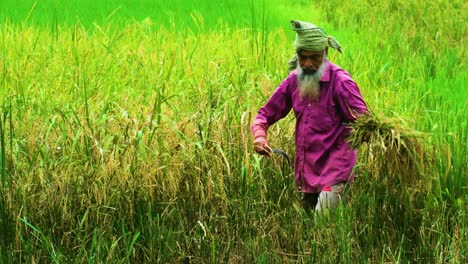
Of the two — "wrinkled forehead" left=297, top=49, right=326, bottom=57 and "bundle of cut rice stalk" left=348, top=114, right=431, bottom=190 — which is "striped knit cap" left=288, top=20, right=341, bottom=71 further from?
"bundle of cut rice stalk" left=348, top=114, right=431, bottom=190

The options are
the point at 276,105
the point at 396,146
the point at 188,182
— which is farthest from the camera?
the point at 188,182

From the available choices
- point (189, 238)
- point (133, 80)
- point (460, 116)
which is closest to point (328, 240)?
point (189, 238)

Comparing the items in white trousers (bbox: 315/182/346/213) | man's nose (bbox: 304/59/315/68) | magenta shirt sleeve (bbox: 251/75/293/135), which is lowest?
white trousers (bbox: 315/182/346/213)

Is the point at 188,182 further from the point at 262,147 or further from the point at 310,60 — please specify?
the point at 310,60

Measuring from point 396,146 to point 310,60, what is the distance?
46cm

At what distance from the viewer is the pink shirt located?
3.31 metres

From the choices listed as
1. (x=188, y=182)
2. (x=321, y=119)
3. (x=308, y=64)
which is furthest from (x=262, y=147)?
(x=188, y=182)

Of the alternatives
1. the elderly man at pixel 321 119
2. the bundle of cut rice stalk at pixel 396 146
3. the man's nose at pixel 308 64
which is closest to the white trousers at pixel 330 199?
the elderly man at pixel 321 119

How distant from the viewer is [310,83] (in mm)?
3301

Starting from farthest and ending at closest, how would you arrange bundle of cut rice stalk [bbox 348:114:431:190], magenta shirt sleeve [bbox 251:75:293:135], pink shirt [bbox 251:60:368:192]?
1. magenta shirt sleeve [bbox 251:75:293:135]
2. pink shirt [bbox 251:60:368:192]
3. bundle of cut rice stalk [bbox 348:114:431:190]

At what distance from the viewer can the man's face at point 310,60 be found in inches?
131

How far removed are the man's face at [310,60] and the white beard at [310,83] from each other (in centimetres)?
2

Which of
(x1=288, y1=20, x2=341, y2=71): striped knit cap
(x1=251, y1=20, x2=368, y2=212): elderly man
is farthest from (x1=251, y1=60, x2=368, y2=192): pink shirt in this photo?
(x1=288, y1=20, x2=341, y2=71): striped knit cap

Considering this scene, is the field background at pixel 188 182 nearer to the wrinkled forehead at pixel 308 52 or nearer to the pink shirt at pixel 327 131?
the pink shirt at pixel 327 131
